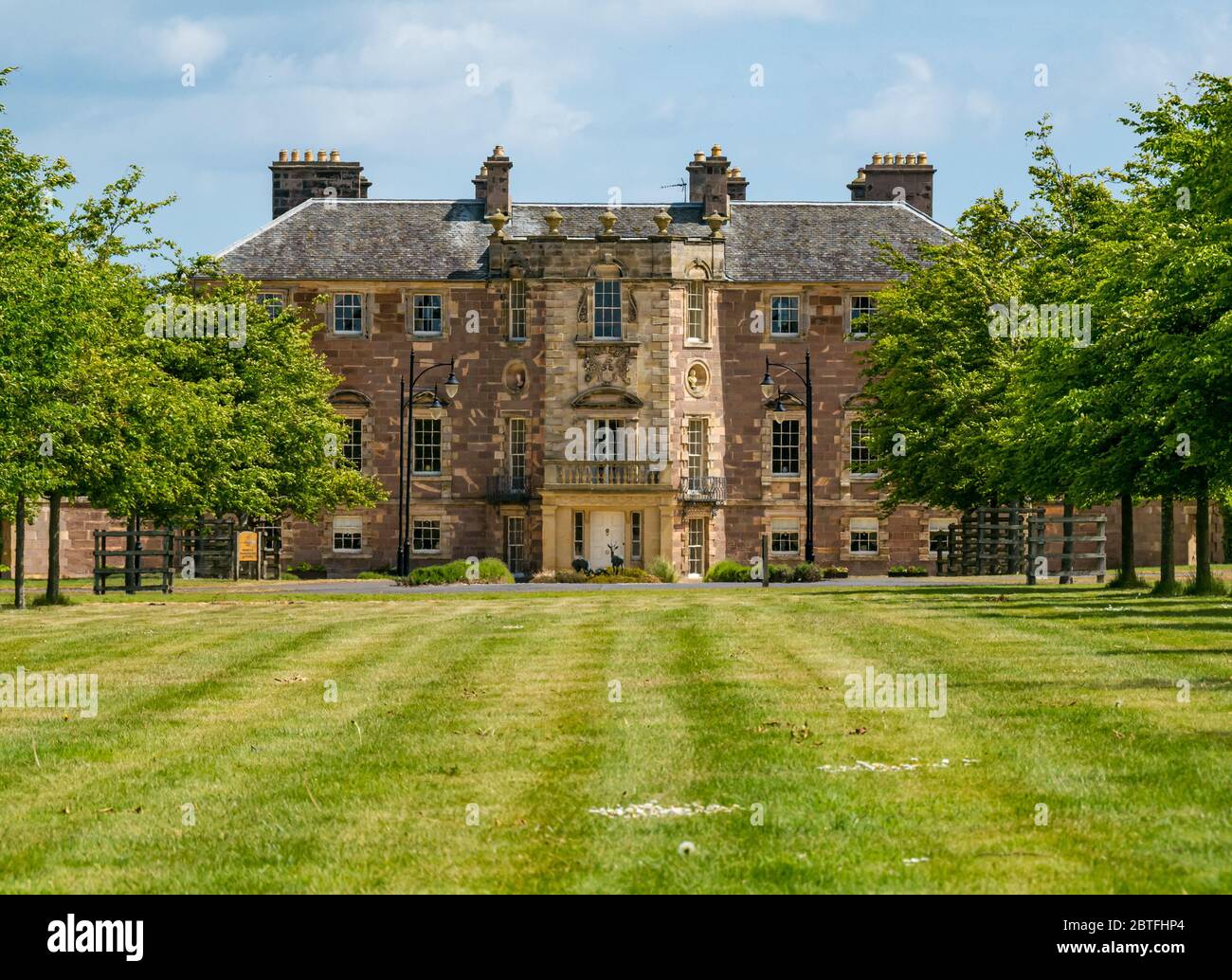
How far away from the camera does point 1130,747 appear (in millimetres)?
14445

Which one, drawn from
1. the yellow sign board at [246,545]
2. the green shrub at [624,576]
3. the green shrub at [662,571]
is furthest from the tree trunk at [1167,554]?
the yellow sign board at [246,545]

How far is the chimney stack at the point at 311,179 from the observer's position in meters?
75.4

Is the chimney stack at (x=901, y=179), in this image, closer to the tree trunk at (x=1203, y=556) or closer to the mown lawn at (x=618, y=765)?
the tree trunk at (x=1203, y=556)

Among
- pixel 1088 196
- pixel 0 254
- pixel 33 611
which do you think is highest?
pixel 1088 196

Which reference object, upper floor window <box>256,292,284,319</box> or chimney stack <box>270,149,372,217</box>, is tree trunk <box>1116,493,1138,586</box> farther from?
chimney stack <box>270,149,372,217</box>

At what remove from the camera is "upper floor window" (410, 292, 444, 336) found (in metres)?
70.3

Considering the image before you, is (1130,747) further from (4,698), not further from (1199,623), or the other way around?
(1199,623)

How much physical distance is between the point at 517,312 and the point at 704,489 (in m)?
10.5

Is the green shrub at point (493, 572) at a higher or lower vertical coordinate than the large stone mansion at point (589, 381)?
lower

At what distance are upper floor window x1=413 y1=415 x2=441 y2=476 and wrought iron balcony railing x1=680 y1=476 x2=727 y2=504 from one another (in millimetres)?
10178

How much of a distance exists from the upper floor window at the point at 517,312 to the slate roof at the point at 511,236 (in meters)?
1.52
